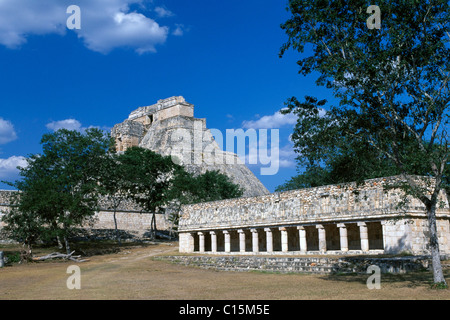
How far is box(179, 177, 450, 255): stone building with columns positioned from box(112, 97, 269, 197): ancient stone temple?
3618cm

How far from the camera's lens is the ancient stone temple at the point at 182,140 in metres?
71.9

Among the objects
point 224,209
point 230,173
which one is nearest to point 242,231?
point 224,209

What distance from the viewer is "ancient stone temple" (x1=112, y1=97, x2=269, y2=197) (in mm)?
71875

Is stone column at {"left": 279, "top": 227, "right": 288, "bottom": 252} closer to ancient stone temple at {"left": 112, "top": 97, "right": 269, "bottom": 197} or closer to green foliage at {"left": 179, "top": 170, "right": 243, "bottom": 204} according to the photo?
green foliage at {"left": 179, "top": 170, "right": 243, "bottom": 204}

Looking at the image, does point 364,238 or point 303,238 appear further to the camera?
point 303,238

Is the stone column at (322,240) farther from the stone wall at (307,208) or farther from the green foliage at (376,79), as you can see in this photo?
the green foliage at (376,79)

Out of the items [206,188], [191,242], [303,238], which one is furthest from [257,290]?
[206,188]

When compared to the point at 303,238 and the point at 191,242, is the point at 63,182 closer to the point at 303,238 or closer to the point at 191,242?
the point at 191,242

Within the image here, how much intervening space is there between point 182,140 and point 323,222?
53.9m

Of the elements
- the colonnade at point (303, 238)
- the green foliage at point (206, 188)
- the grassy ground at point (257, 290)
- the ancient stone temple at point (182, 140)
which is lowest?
the grassy ground at point (257, 290)

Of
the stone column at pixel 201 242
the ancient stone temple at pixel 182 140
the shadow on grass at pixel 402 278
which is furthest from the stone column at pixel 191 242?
the ancient stone temple at pixel 182 140

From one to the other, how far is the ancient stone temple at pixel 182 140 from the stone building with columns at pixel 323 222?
36.2 m

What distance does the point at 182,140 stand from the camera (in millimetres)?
74812

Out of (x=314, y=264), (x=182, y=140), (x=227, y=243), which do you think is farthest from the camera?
(x=182, y=140)
